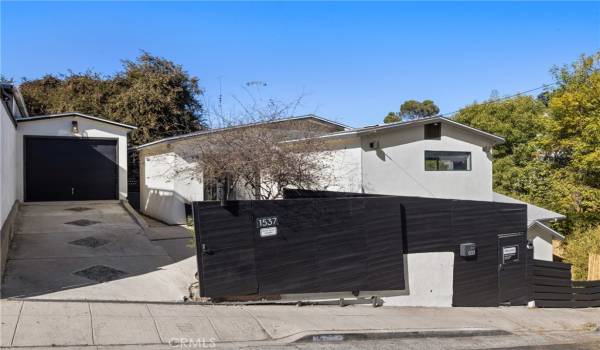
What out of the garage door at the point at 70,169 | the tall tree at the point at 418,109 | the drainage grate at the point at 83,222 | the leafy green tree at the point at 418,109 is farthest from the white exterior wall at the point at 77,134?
the leafy green tree at the point at 418,109

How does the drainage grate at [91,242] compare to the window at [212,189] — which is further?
the window at [212,189]

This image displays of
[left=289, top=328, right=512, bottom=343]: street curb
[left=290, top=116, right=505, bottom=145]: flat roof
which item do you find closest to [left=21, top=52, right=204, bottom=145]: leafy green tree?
[left=290, top=116, right=505, bottom=145]: flat roof

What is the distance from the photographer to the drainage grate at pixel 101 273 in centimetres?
817

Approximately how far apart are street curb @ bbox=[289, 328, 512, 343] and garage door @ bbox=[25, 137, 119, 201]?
1170 centimetres

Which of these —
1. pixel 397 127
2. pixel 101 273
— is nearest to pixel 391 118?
pixel 397 127

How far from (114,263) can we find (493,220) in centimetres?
754

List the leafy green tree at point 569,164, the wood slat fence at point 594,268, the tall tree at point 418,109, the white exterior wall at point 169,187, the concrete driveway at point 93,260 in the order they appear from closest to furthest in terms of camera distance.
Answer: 1. the concrete driveway at point 93,260
2. the wood slat fence at point 594,268
3. the white exterior wall at point 169,187
4. the leafy green tree at point 569,164
5. the tall tree at point 418,109

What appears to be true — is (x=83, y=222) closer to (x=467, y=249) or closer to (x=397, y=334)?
(x=397, y=334)

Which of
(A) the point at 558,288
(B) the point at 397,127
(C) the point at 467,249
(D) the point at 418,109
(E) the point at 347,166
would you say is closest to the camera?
(C) the point at 467,249

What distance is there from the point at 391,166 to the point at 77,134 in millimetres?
10049

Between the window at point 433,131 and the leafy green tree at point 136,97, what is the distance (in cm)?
1130

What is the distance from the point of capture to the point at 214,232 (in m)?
7.68

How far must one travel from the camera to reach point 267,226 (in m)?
8.05

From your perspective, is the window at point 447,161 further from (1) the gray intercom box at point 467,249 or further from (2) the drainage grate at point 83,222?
(2) the drainage grate at point 83,222
